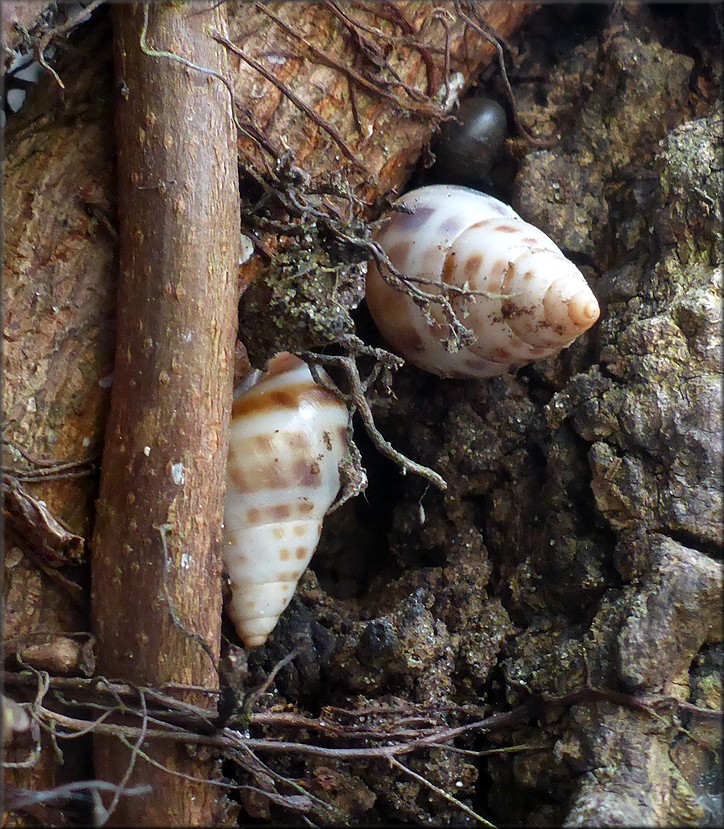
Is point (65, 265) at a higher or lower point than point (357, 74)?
lower

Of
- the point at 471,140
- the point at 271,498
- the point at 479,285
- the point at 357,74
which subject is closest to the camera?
the point at 271,498

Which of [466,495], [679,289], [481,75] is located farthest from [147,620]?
[481,75]

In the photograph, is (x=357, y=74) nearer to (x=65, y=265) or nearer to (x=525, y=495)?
(x=65, y=265)

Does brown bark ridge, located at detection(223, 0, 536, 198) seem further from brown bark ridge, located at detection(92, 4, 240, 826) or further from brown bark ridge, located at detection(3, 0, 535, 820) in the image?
brown bark ridge, located at detection(92, 4, 240, 826)

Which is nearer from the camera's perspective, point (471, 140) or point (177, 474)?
point (177, 474)

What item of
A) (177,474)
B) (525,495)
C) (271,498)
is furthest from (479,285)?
(177,474)

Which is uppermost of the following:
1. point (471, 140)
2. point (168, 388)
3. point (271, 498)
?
point (471, 140)

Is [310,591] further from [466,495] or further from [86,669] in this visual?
[86,669]
